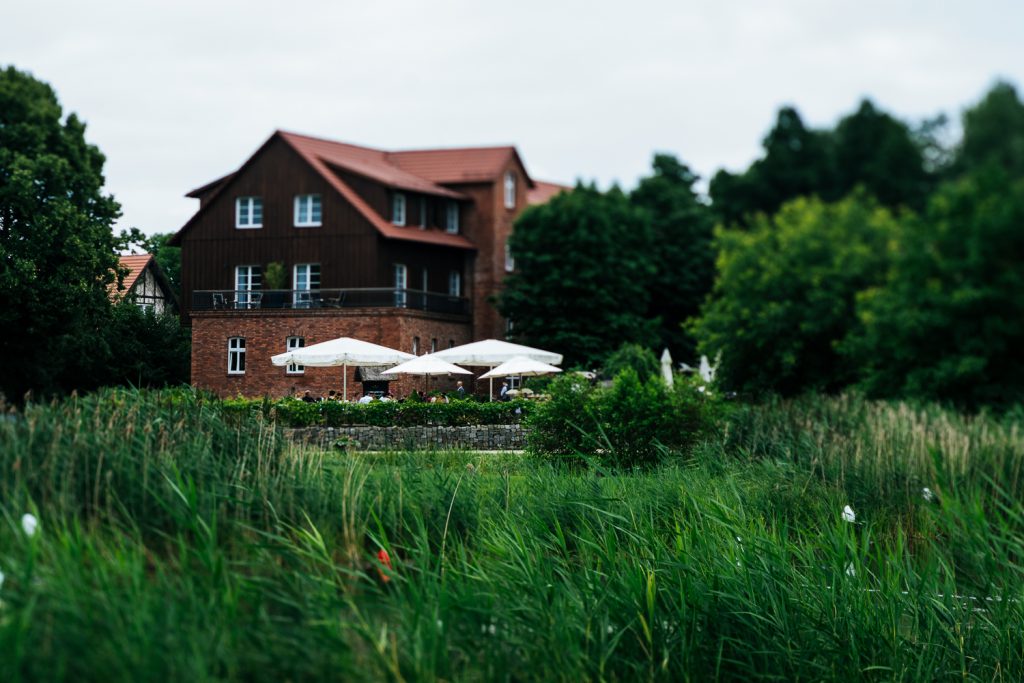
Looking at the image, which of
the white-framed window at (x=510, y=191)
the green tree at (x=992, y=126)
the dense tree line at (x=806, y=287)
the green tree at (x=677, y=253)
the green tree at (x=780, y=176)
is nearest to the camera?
the dense tree line at (x=806, y=287)

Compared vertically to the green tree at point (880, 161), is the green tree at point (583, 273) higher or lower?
lower

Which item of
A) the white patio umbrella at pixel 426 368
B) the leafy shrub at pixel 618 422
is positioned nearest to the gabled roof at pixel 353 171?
the white patio umbrella at pixel 426 368

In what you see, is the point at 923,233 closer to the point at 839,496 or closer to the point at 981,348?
the point at 981,348

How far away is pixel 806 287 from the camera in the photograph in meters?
39.9

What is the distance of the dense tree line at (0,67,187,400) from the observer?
796 centimetres

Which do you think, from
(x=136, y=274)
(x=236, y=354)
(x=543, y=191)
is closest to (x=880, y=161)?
(x=543, y=191)

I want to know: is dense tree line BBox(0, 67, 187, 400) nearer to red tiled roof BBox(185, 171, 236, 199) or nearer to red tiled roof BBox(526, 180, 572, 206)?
red tiled roof BBox(185, 171, 236, 199)

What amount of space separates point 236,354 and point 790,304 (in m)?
30.8

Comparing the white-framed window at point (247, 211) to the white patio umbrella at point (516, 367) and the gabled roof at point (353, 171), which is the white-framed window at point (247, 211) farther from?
the white patio umbrella at point (516, 367)

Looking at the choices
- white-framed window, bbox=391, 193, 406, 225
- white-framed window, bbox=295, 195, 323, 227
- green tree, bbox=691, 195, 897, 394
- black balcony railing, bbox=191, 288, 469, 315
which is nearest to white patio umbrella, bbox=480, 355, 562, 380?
black balcony railing, bbox=191, 288, 469, 315

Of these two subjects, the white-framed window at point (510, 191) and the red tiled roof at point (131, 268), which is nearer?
the red tiled roof at point (131, 268)

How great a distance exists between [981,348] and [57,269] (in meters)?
28.8

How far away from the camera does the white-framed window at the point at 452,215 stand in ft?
59.6

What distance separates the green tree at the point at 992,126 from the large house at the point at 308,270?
7205 cm
